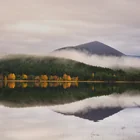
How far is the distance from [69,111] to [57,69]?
72.9 inches

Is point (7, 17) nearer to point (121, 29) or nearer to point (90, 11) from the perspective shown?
point (90, 11)

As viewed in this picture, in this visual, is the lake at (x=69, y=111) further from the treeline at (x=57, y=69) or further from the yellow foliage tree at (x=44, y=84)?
the treeline at (x=57, y=69)

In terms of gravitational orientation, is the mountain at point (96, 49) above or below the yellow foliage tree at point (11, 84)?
above

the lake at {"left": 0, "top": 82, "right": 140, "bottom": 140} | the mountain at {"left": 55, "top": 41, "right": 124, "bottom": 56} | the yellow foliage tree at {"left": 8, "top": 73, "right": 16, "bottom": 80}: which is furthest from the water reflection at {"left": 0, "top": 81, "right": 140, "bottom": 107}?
the mountain at {"left": 55, "top": 41, "right": 124, "bottom": 56}

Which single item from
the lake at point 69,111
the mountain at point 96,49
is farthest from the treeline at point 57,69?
the mountain at point 96,49

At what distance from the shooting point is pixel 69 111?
4.69 m

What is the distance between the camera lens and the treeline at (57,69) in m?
6.27

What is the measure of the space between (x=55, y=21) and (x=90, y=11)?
1.80 feet

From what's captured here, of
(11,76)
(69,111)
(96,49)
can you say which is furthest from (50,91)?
(69,111)

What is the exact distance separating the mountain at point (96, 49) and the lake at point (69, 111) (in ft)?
2.18

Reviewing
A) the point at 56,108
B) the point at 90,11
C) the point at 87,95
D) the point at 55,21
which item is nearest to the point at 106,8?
the point at 90,11

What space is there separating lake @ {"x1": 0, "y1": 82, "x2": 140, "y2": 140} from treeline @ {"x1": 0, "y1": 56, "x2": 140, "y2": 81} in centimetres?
17

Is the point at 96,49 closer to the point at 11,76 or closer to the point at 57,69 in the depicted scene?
the point at 57,69

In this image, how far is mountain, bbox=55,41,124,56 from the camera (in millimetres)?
6058
